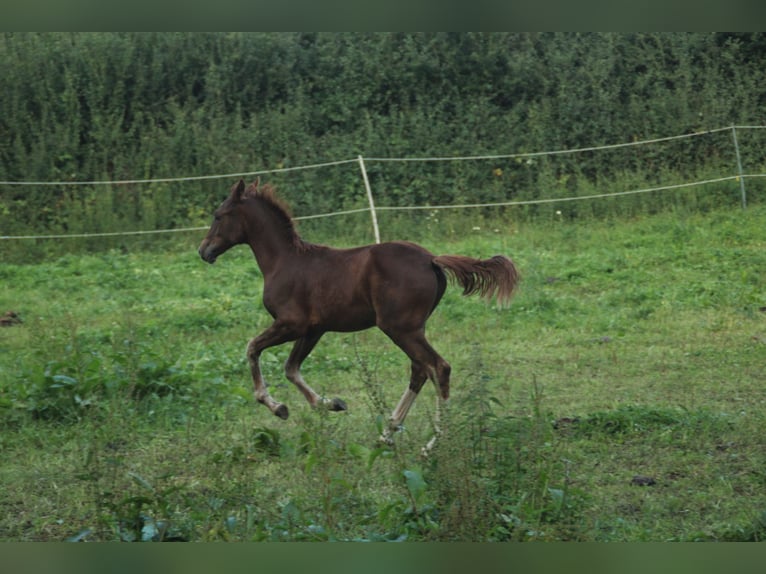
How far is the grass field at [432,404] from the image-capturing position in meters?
5.06

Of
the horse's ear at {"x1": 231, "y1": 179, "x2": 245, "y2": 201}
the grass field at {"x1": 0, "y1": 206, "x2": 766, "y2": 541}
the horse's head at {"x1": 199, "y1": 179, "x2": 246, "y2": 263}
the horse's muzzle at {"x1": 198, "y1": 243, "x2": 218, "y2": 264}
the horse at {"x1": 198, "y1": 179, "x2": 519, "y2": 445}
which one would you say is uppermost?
the horse's ear at {"x1": 231, "y1": 179, "x2": 245, "y2": 201}

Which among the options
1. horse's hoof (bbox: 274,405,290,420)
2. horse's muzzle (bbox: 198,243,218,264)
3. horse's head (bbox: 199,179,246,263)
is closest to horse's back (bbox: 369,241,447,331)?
horse's hoof (bbox: 274,405,290,420)

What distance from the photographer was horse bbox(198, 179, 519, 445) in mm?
7254

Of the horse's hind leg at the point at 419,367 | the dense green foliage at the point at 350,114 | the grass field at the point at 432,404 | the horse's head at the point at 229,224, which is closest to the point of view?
the grass field at the point at 432,404

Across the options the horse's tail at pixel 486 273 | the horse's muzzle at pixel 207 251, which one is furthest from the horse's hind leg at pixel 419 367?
the horse's muzzle at pixel 207 251

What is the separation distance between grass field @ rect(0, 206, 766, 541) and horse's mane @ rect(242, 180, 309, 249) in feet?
4.38

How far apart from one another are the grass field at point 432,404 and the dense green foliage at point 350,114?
5.58 ft

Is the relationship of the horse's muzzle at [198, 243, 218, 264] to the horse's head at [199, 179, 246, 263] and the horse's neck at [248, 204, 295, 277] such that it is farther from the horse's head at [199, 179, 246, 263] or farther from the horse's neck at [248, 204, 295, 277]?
the horse's neck at [248, 204, 295, 277]

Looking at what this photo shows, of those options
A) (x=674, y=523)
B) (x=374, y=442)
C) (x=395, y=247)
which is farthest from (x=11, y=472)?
(x=674, y=523)

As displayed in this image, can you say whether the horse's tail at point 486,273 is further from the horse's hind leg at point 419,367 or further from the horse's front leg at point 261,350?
the horse's front leg at point 261,350

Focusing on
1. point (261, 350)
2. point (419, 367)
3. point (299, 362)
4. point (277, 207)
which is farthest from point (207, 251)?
Answer: point (419, 367)

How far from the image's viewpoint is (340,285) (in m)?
7.62

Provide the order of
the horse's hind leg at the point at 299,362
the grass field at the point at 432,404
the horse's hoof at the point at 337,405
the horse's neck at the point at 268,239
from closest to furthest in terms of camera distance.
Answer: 1. the grass field at the point at 432,404
2. the horse's hoof at the point at 337,405
3. the horse's hind leg at the point at 299,362
4. the horse's neck at the point at 268,239

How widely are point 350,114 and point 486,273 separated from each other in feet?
36.4
